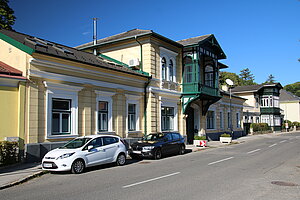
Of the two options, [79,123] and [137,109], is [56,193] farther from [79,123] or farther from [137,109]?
[137,109]

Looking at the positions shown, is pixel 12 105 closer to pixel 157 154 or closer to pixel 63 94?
pixel 63 94

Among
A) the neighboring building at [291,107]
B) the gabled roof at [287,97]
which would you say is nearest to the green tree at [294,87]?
the gabled roof at [287,97]

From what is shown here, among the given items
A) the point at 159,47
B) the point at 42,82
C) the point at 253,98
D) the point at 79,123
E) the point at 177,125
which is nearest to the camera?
the point at 42,82

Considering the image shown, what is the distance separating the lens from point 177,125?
24.5 metres

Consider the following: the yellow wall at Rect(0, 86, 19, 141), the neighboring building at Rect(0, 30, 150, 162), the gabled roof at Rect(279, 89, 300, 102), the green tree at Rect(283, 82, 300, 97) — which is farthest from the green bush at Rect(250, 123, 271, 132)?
the green tree at Rect(283, 82, 300, 97)

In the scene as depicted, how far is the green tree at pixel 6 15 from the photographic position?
2578 centimetres

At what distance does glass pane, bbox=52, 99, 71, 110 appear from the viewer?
14.9 m

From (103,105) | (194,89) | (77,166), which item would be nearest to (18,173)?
(77,166)

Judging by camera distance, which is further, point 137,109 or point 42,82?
point 137,109

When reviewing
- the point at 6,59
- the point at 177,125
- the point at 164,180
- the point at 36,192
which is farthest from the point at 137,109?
the point at 36,192

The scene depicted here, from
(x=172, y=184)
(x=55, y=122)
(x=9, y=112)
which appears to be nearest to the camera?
(x=172, y=184)

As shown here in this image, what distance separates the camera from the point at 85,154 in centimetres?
1195

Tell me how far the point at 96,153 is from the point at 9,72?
5463 millimetres

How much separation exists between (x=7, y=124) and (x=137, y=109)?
31.2 ft
